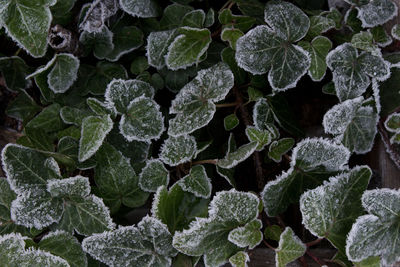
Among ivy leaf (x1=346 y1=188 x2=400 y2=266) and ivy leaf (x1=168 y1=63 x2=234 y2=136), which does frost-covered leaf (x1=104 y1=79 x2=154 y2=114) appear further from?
ivy leaf (x1=346 y1=188 x2=400 y2=266)

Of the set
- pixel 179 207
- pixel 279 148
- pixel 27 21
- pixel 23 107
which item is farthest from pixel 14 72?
pixel 279 148

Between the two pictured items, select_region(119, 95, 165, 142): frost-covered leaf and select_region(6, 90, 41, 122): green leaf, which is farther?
select_region(6, 90, 41, 122): green leaf

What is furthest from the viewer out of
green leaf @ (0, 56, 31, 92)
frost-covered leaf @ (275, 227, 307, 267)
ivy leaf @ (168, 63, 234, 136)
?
green leaf @ (0, 56, 31, 92)

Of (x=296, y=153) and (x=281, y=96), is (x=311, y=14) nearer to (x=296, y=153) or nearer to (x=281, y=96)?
(x=281, y=96)

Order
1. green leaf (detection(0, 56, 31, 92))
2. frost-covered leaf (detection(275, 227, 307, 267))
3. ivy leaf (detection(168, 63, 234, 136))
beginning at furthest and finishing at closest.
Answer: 1. green leaf (detection(0, 56, 31, 92))
2. ivy leaf (detection(168, 63, 234, 136))
3. frost-covered leaf (detection(275, 227, 307, 267))

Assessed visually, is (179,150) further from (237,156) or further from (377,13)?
(377,13)

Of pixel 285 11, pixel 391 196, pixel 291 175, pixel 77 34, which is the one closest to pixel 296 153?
pixel 291 175

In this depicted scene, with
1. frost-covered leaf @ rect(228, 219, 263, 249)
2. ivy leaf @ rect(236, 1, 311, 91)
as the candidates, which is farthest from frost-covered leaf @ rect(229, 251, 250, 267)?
ivy leaf @ rect(236, 1, 311, 91)

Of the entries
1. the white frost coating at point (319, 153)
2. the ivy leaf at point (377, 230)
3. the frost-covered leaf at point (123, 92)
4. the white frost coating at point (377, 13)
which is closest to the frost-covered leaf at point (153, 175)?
the frost-covered leaf at point (123, 92)
